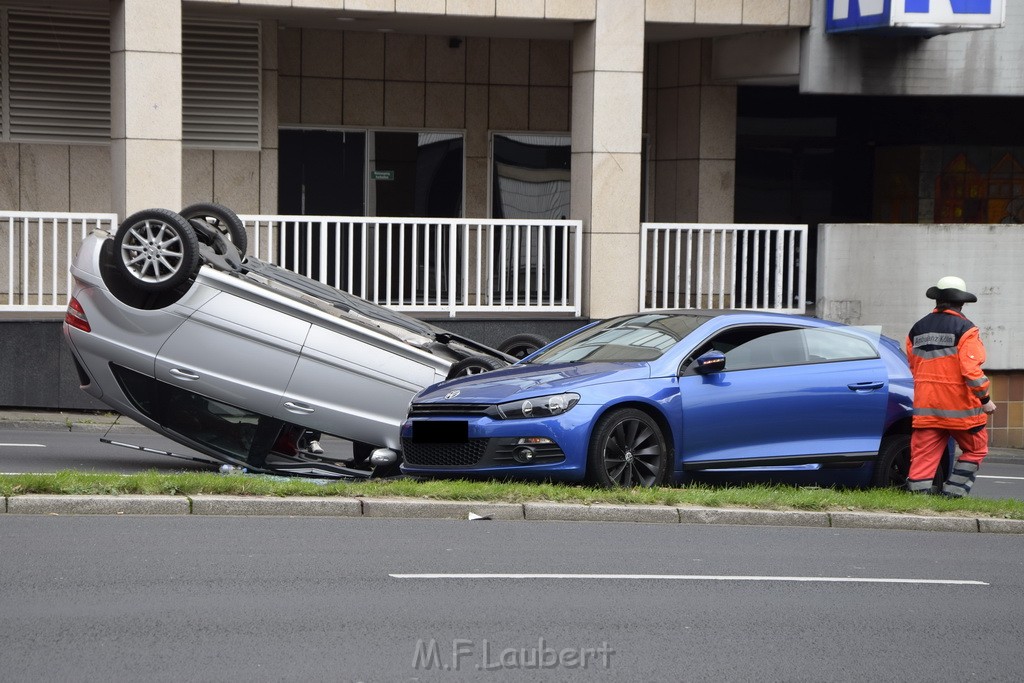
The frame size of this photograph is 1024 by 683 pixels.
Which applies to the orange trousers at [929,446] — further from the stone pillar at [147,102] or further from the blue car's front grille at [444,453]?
the stone pillar at [147,102]

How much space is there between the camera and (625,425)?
10.1 m

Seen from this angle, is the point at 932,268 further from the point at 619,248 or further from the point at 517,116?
the point at 517,116

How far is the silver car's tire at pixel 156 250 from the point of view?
1028cm

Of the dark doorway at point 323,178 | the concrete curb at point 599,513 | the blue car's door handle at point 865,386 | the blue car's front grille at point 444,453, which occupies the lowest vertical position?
the concrete curb at point 599,513

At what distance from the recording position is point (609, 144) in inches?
678

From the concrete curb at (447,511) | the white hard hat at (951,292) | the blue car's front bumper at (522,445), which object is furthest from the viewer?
the white hard hat at (951,292)

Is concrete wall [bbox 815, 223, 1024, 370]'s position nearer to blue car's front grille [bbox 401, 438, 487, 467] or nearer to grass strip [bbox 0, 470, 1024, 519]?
grass strip [bbox 0, 470, 1024, 519]

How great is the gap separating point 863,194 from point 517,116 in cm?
532

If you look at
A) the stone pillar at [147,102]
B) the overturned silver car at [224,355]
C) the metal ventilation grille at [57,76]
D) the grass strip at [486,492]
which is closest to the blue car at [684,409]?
the grass strip at [486,492]

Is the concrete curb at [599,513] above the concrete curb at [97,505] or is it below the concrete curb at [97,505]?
below

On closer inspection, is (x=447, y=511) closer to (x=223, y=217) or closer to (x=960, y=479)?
(x=960, y=479)

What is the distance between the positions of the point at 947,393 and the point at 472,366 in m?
3.45

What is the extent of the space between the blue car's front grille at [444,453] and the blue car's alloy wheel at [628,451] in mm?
778

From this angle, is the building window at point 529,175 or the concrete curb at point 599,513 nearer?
the concrete curb at point 599,513
